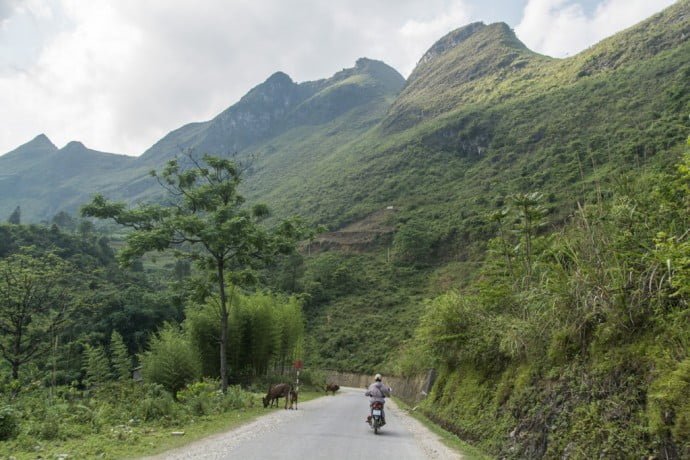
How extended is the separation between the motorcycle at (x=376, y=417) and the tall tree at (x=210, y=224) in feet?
25.5

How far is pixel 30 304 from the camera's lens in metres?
19.6

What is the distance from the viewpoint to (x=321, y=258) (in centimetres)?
6869

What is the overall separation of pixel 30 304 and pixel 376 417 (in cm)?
1579

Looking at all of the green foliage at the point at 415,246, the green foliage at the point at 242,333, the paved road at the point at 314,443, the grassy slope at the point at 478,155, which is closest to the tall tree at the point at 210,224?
the green foliage at the point at 242,333

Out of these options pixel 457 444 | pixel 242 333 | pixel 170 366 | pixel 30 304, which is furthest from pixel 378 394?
pixel 30 304

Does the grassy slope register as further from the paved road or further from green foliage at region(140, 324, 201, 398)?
green foliage at region(140, 324, 201, 398)

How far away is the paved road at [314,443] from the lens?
7.89 meters

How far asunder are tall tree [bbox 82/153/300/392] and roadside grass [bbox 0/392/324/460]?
22.5 feet

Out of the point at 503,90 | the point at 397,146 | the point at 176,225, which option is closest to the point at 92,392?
the point at 176,225

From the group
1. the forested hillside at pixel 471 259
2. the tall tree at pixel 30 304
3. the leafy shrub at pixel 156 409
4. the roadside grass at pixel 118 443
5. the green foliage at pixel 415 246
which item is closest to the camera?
the forested hillside at pixel 471 259

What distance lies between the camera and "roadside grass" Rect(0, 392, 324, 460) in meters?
7.61

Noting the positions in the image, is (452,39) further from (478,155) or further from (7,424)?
(7,424)

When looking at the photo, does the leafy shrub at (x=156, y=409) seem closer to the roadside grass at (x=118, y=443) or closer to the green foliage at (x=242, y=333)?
the roadside grass at (x=118, y=443)

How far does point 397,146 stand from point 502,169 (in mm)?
35618
